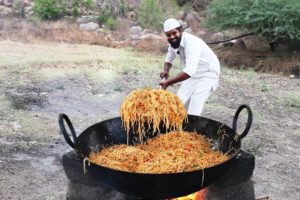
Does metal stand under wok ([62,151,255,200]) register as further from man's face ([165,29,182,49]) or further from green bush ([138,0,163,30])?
green bush ([138,0,163,30])

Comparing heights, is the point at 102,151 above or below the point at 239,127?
above

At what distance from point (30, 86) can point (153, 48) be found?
512 centimetres

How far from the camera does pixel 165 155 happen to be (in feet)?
10.5

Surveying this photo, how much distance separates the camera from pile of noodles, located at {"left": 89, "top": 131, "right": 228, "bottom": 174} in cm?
300

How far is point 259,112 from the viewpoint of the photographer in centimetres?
753

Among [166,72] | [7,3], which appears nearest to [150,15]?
[7,3]

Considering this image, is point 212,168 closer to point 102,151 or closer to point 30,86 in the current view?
point 102,151

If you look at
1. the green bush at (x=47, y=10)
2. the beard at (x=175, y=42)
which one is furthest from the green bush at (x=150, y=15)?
the beard at (x=175, y=42)

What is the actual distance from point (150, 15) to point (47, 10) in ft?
12.4

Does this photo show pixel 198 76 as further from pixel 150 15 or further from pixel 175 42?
pixel 150 15

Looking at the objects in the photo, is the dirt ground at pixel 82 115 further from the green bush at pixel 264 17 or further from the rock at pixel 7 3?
the rock at pixel 7 3

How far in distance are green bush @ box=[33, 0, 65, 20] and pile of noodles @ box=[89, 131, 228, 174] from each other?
12990mm

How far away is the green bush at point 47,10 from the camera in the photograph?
1563 centimetres

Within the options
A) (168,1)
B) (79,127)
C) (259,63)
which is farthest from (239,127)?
(168,1)
